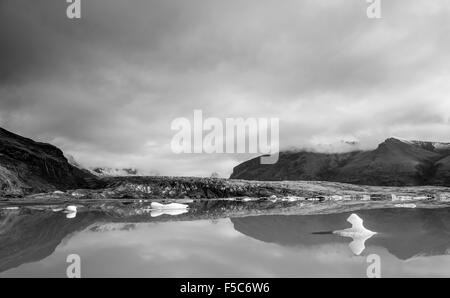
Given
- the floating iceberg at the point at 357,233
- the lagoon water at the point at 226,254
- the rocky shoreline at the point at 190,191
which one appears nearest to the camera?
the lagoon water at the point at 226,254

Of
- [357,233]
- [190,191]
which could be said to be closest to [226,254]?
[357,233]

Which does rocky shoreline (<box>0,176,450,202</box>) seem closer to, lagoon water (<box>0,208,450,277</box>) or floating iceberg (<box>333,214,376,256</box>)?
lagoon water (<box>0,208,450,277</box>)

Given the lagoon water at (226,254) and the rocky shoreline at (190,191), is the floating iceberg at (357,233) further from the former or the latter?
the rocky shoreline at (190,191)

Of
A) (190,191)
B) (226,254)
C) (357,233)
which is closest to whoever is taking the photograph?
(226,254)

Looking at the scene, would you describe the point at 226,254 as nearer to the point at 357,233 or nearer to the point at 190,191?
the point at 357,233

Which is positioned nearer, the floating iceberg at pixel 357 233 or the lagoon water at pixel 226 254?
the lagoon water at pixel 226 254

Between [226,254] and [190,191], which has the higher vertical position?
[226,254]

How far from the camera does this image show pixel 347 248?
1942 cm

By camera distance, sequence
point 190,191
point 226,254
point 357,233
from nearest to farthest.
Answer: point 226,254 < point 357,233 < point 190,191

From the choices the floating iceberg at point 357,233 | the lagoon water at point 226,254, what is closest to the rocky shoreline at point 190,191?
the lagoon water at point 226,254

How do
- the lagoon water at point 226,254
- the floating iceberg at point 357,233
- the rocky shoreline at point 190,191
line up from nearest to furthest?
Answer: the lagoon water at point 226,254
the floating iceberg at point 357,233
the rocky shoreline at point 190,191
